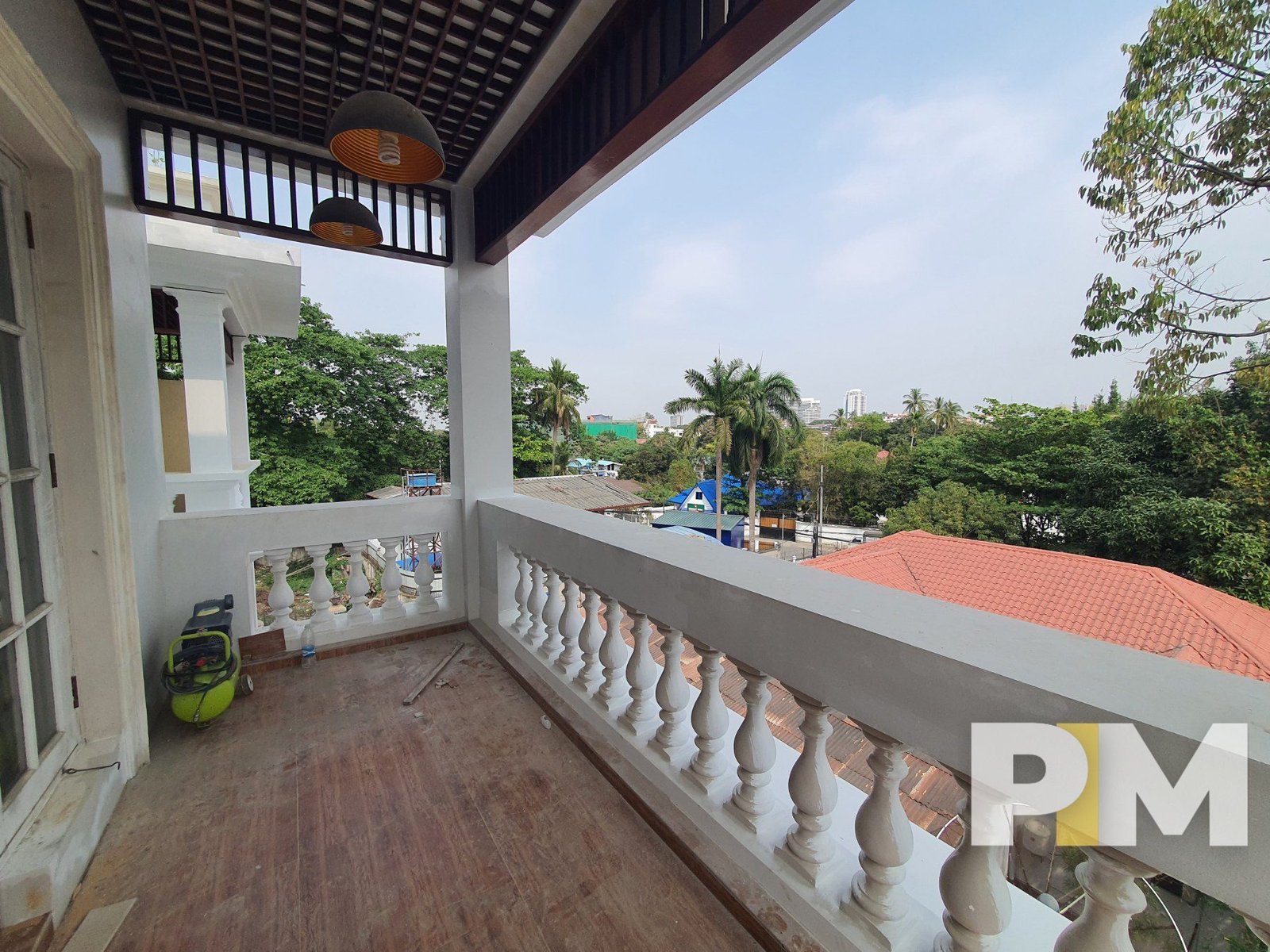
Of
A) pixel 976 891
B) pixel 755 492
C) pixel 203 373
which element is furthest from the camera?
pixel 755 492

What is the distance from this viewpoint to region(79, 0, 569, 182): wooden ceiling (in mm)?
1672

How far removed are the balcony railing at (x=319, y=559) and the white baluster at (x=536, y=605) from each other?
760mm

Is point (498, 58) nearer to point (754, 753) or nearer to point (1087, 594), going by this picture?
point (754, 753)

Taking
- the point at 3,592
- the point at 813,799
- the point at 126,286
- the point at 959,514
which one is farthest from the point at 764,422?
the point at 3,592

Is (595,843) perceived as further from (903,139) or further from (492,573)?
(903,139)

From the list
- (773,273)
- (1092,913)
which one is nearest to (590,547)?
(1092,913)

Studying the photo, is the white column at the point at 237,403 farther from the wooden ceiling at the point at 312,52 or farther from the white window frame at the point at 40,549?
the white window frame at the point at 40,549

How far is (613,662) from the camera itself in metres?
1.70

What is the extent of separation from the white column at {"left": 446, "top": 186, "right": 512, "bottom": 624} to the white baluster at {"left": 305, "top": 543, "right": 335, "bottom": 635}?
59 cm

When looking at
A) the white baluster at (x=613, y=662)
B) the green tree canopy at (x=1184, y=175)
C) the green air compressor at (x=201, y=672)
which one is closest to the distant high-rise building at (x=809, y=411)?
the green tree canopy at (x=1184, y=175)

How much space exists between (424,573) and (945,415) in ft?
12.7

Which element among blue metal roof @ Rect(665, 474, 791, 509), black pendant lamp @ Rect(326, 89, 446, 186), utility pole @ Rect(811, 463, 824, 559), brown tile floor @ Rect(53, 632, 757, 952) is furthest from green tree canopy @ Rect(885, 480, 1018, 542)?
blue metal roof @ Rect(665, 474, 791, 509)

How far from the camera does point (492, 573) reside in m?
2.58

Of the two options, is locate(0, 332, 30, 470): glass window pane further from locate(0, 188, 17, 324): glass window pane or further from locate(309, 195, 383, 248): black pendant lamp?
locate(309, 195, 383, 248): black pendant lamp
